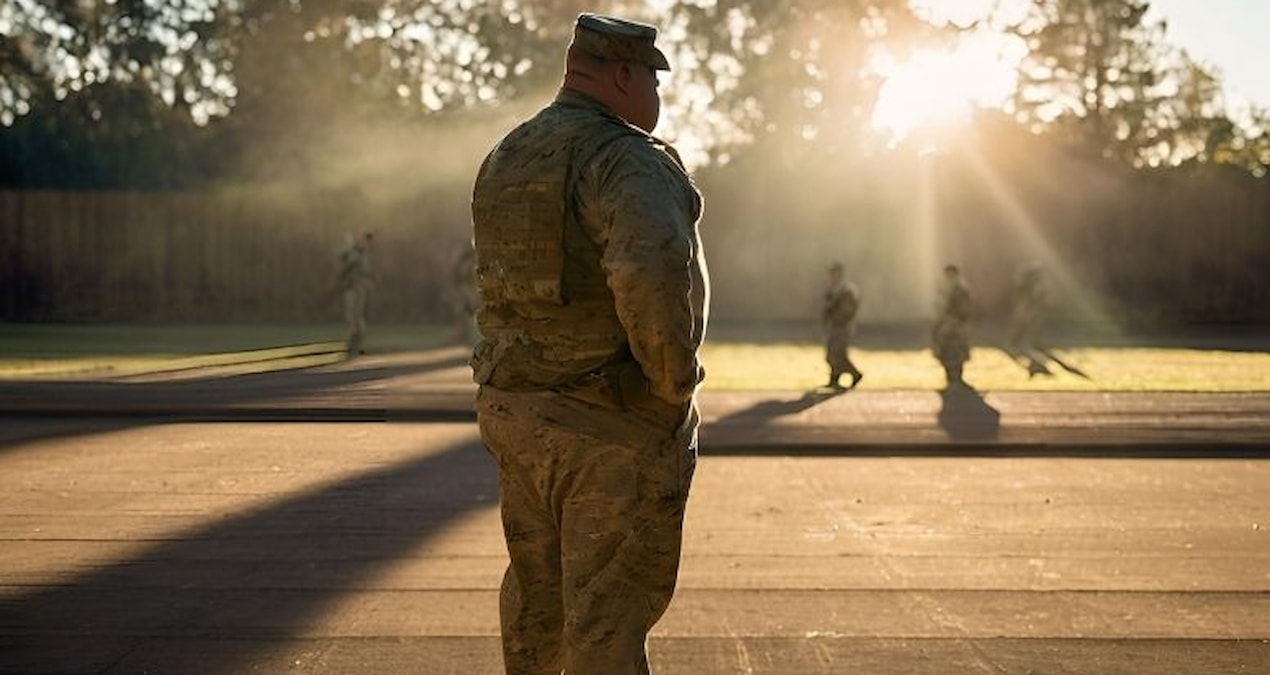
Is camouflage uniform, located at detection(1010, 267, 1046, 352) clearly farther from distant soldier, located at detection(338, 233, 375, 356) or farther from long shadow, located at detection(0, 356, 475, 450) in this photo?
long shadow, located at detection(0, 356, 475, 450)

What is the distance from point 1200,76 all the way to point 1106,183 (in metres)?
26.4

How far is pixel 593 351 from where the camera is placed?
11.2 feet

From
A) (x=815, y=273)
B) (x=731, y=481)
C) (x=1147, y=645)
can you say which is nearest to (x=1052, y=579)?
(x=1147, y=645)

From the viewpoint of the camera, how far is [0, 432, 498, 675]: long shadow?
16.8ft

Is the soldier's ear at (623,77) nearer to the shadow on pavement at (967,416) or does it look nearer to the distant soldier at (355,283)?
the shadow on pavement at (967,416)

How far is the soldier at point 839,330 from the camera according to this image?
1666 cm

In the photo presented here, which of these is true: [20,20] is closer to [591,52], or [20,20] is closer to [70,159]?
[70,159]

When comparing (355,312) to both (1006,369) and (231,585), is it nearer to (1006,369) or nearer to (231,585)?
(1006,369)

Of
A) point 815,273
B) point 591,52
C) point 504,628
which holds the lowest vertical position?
point 815,273

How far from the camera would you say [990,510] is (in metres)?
8.35

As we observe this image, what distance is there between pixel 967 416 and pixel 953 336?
13.1ft

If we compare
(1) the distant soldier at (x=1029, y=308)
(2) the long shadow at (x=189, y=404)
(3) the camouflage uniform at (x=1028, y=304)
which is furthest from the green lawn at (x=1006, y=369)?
(2) the long shadow at (x=189, y=404)

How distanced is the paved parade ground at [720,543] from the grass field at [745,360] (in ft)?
14.4

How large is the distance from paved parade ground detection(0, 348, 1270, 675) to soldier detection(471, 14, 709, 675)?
66.2 inches
